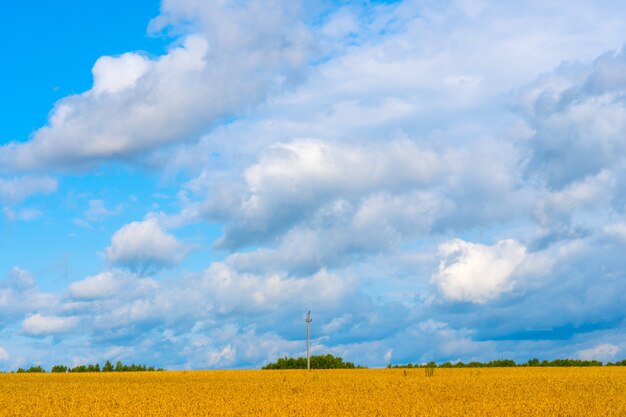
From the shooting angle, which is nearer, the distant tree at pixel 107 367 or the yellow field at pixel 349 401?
the yellow field at pixel 349 401

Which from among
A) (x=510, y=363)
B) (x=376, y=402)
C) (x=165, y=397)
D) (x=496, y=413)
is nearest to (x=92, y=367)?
(x=510, y=363)

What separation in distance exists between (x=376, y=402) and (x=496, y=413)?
16.7 ft

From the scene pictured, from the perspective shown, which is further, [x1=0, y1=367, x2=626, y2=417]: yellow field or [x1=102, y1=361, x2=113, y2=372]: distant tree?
[x1=102, y1=361, x2=113, y2=372]: distant tree

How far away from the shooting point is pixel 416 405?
24094 mm

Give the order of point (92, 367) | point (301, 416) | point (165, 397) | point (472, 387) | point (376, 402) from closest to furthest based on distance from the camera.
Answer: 1. point (301, 416)
2. point (376, 402)
3. point (165, 397)
4. point (472, 387)
5. point (92, 367)

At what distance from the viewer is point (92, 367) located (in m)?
79.3

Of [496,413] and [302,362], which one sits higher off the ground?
[302,362]

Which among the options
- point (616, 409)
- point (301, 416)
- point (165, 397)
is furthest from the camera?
point (165, 397)

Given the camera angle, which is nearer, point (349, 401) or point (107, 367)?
point (349, 401)

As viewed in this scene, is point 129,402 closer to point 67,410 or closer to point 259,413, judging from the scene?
point 67,410

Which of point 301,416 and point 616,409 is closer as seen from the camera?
point 301,416

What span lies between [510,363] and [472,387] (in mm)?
48831

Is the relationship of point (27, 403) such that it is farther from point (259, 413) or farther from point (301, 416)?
point (301, 416)

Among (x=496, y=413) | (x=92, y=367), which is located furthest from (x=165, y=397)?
(x=92, y=367)
